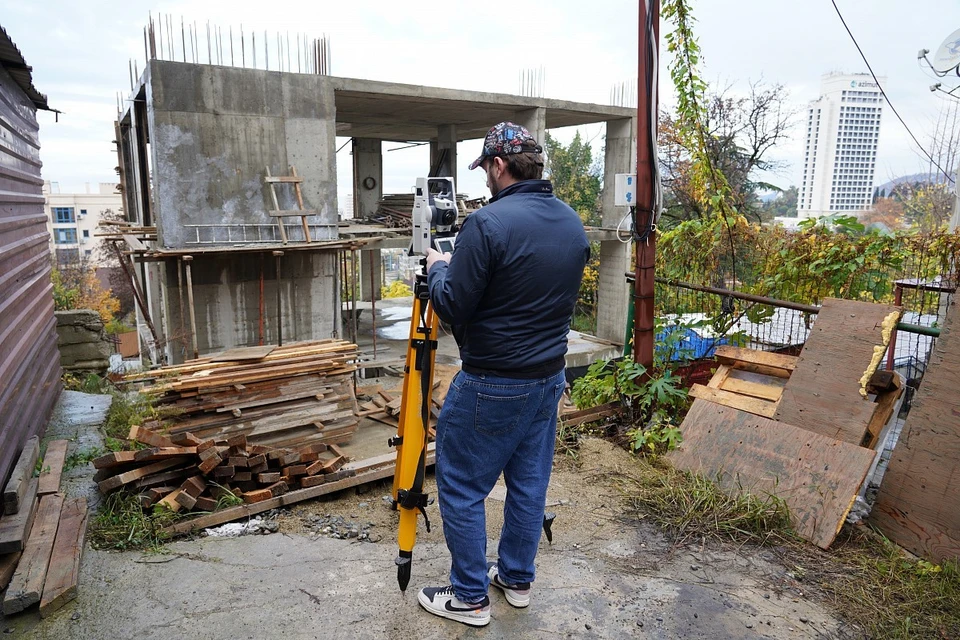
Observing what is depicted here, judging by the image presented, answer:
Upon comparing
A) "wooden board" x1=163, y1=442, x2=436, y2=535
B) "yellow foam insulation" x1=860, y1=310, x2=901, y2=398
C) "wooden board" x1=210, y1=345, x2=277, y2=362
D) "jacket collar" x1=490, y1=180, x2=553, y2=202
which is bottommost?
"wooden board" x1=163, y1=442, x2=436, y2=535

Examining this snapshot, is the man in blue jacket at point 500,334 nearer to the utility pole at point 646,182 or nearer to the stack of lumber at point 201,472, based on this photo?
the stack of lumber at point 201,472

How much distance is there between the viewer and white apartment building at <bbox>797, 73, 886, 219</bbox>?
116 ft

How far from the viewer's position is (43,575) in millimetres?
2807

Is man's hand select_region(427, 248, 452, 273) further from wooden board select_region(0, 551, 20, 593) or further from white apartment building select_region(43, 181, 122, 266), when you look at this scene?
white apartment building select_region(43, 181, 122, 266)

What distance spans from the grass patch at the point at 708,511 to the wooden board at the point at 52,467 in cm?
358

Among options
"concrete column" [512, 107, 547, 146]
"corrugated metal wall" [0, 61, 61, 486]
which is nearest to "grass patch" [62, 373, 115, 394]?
"corrugated metal wall" [0, 61, 61, 486]

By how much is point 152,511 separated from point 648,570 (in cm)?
298

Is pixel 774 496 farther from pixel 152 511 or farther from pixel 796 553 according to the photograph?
pixel 152 511

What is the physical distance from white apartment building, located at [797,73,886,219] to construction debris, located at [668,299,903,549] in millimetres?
36180

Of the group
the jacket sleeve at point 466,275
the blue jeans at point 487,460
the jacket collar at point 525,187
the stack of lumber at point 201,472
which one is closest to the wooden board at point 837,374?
the blue jeans at point 487,460

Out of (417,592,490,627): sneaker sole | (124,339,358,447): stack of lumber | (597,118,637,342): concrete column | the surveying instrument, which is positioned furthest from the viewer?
(597,118,637,342): concrete column

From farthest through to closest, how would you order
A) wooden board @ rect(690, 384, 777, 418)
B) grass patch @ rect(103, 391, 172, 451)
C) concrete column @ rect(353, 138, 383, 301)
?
concrete column @ rect(353, 138, 383, 301)
grass patch @ rect(103, 391, 172, 451)
wooden board @ rect(690, 384, 777, 418)

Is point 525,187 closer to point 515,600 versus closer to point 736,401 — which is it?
point 515,600

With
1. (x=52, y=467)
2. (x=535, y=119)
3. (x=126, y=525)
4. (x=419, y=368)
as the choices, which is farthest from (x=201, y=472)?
(x=535, y=119)
